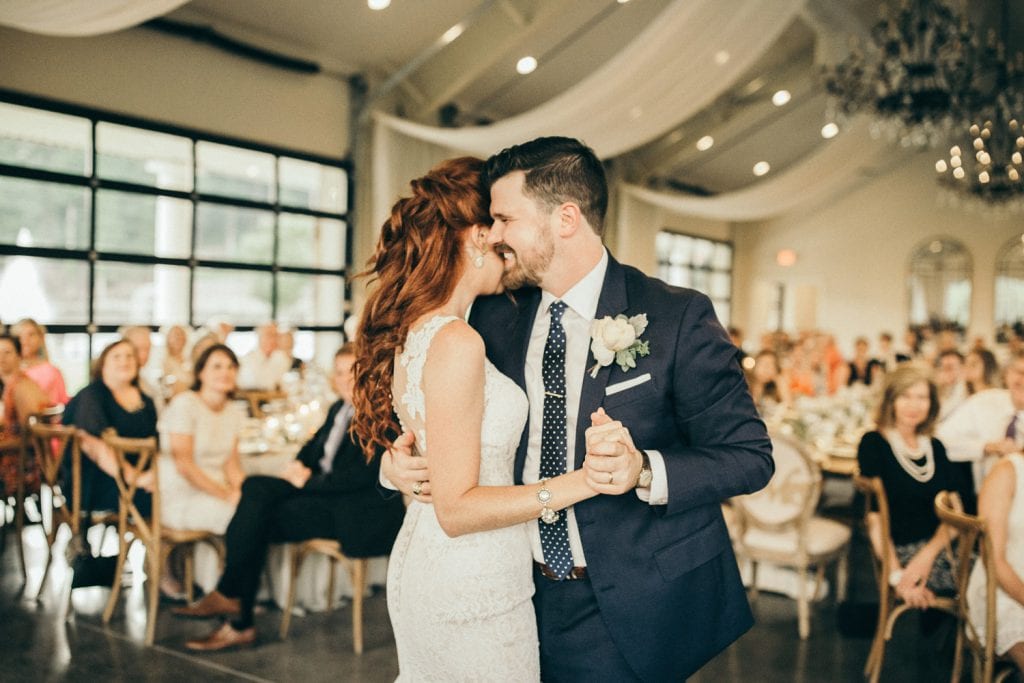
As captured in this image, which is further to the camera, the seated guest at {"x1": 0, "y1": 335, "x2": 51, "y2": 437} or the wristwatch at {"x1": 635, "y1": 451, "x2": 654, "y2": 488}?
the seated guest at {"x1": 0, "y1": 335, "x2": 51, "y2": 437}

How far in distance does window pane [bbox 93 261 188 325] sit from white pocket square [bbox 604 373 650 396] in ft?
23.4

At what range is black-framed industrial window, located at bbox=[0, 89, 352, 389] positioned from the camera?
7.12 metres

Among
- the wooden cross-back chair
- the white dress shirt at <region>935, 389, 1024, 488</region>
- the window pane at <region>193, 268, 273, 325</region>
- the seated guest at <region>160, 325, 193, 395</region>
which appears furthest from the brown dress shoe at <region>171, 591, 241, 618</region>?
the window pane at <region>193, 268, 273, 325</region>

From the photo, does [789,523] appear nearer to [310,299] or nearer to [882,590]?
[882,590]

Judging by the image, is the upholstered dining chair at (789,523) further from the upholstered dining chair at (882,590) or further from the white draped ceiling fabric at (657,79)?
the white draped ceiling fabric at (657,79)

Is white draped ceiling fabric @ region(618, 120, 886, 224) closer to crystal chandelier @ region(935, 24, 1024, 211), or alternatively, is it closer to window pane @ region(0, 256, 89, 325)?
crystal chandelier @ region(935, 24, 1024, 211)

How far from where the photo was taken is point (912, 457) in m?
3.91

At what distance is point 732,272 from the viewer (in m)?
18.6

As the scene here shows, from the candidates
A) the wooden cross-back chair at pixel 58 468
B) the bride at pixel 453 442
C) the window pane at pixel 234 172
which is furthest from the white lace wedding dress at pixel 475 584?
the window pane at pixel 234 172

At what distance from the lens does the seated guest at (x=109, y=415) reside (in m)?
4.68

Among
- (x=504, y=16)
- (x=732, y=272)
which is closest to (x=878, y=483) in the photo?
(x=504, y=16)

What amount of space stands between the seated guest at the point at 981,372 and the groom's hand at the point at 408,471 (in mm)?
5799

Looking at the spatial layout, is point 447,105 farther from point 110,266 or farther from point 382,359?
point 382,359

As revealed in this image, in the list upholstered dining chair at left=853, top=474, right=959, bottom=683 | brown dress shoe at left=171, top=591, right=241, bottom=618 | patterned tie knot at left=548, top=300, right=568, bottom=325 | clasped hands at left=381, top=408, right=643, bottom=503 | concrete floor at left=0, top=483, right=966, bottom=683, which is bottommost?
concrete floor at left=0, top=483, right=966, bottom=683
